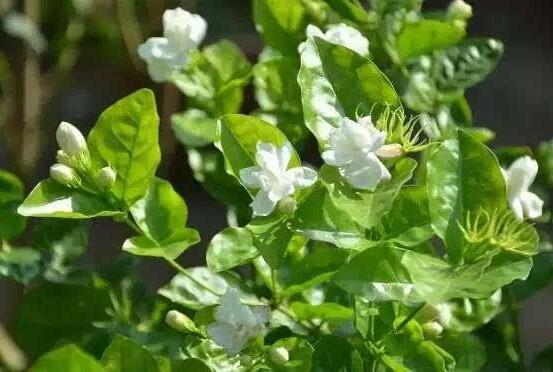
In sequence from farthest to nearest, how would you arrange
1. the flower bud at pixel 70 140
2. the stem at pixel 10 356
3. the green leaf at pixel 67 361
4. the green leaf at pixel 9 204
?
the stem at pixel 10 356
the green leaf at pixel 9 204
the flower bud at pixel 70 140
the green leaf at pixel 67 361

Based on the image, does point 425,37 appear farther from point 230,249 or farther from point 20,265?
point 20,265

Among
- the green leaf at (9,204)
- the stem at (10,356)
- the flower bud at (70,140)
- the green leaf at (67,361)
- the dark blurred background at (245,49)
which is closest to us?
the green leaf at (67,361)

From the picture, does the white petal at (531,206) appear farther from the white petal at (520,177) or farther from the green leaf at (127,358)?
the green leaf at (127,358)

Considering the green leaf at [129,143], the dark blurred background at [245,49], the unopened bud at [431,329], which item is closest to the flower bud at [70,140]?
the green leaf at [129,143]

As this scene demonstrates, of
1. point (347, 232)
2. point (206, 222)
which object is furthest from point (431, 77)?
point (206, 222)

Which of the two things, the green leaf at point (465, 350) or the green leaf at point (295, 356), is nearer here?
the green leaf at point (295, 356)

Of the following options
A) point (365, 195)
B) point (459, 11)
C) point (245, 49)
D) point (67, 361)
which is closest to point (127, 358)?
point (67, 361)

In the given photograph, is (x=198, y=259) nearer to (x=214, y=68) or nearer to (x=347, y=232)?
(x=214, y=68)
